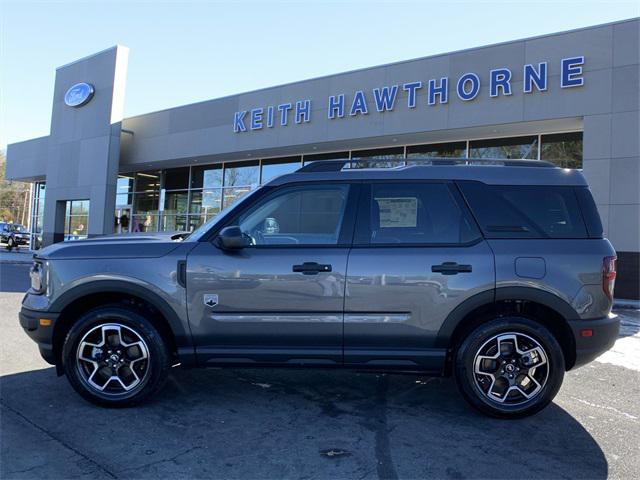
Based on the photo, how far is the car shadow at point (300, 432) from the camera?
10.2ft

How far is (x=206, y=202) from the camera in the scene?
21.4 m

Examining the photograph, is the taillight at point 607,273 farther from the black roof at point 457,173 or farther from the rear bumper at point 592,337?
the black roof at point 457,173

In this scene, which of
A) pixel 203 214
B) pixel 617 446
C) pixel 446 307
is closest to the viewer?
pixel 617 446

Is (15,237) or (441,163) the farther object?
(15,237)

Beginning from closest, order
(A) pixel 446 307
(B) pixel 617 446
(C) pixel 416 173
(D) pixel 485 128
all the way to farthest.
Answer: (B) pixel 617 446
(A) pixel 446 307
(C) pixel 416 173
(D) pixel 485 128

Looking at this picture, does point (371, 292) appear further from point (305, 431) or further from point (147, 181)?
point (147, 181)

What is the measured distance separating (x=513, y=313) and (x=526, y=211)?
834 mm

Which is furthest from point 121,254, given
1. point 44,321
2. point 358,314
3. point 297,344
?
point 358,314

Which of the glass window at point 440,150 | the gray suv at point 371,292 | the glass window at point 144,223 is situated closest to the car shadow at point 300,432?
Answer: the gray suv at point 371,292

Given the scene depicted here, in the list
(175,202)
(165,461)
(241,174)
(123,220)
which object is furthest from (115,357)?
(123,220)

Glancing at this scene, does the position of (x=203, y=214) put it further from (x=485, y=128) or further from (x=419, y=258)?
(x=419, y=258)

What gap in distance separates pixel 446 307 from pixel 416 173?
1134 mm

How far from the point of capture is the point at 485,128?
13.6 m

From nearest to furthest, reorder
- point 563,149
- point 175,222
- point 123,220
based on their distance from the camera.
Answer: point 563,149 < point 175,222 < point 123,220
